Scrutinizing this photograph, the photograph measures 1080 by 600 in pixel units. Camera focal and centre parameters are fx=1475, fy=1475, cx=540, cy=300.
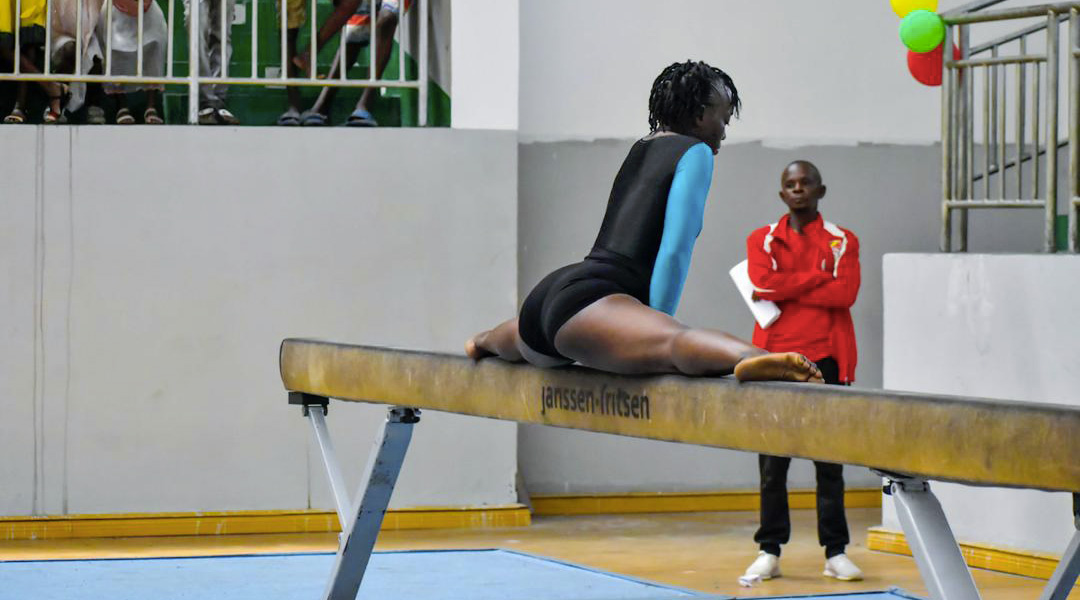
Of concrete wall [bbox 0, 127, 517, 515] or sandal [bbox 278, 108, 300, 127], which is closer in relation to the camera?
concrete wall [bbox 0, 127, 517, 515]

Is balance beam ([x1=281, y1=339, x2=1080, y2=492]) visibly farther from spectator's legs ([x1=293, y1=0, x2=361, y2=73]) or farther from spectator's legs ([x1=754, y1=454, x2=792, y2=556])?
spectator's legs ([x1=293, y1=0, x2=361, y2=73])

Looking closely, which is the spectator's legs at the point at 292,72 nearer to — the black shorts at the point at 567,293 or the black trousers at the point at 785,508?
the black trousers at the point at 785,508

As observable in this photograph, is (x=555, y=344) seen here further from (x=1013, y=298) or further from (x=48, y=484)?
(x=48, y=484)

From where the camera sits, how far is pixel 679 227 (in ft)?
11.8

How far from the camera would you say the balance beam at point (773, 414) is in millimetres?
2543

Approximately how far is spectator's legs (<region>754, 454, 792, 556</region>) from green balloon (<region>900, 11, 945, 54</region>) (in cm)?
190

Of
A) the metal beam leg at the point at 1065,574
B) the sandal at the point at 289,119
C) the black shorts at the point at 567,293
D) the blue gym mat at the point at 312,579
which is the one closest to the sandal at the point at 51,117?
the sandal at the point at 289,119

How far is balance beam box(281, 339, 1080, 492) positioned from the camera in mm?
2543

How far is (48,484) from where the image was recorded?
685 centimetres

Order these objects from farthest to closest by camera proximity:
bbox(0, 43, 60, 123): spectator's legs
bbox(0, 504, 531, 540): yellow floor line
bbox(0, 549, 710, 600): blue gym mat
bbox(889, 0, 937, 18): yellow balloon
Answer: bbox(0, 43, 60, 123): spectator's legs < bbox(0, 504, 531, 540): yellow floor line < bbox(889, 0, 937, 18): yellow balloon < bbox(0, 549, 710, 600): blue gym mat

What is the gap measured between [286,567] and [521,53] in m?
3.11

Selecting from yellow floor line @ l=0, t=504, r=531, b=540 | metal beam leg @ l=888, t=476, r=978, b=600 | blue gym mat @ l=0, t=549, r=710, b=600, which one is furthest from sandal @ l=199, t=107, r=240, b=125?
metal beam leg @ l=888, t=476, r=978, b=600

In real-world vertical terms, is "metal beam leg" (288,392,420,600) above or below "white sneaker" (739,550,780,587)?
above

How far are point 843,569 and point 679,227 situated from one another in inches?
104
